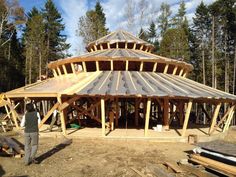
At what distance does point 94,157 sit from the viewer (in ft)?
39.7

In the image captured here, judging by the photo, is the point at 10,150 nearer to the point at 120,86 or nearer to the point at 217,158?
the point at 120,86

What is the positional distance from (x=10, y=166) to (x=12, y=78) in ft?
125

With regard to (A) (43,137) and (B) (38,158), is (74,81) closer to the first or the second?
(A) (43,137)

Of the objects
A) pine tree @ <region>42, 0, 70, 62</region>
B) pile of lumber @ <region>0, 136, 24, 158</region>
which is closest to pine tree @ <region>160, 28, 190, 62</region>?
pine tree @ <region>42, 0, 70, 62</region>

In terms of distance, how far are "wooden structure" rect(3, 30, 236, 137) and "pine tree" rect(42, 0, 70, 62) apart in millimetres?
26400

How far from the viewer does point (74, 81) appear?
766 inches

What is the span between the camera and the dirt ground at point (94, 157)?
32.3 feet

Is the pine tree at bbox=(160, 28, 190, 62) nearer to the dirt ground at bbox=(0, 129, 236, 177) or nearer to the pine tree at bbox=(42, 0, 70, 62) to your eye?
the pine tree at bbox=(42, 0, 70, 62)

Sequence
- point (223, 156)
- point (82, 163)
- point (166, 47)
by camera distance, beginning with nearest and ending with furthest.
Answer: point (223, 156)
point (82, 163)
point (166, 47)

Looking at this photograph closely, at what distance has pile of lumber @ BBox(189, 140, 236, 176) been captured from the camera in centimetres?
889

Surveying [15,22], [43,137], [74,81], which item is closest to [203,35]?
[15,22]

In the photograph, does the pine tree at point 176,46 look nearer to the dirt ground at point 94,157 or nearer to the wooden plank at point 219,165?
the dirt ground at point 94,157

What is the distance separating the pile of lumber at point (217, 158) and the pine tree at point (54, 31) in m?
41.4

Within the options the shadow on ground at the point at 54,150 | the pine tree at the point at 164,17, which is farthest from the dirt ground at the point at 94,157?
the pine tree at the point at 164,17
